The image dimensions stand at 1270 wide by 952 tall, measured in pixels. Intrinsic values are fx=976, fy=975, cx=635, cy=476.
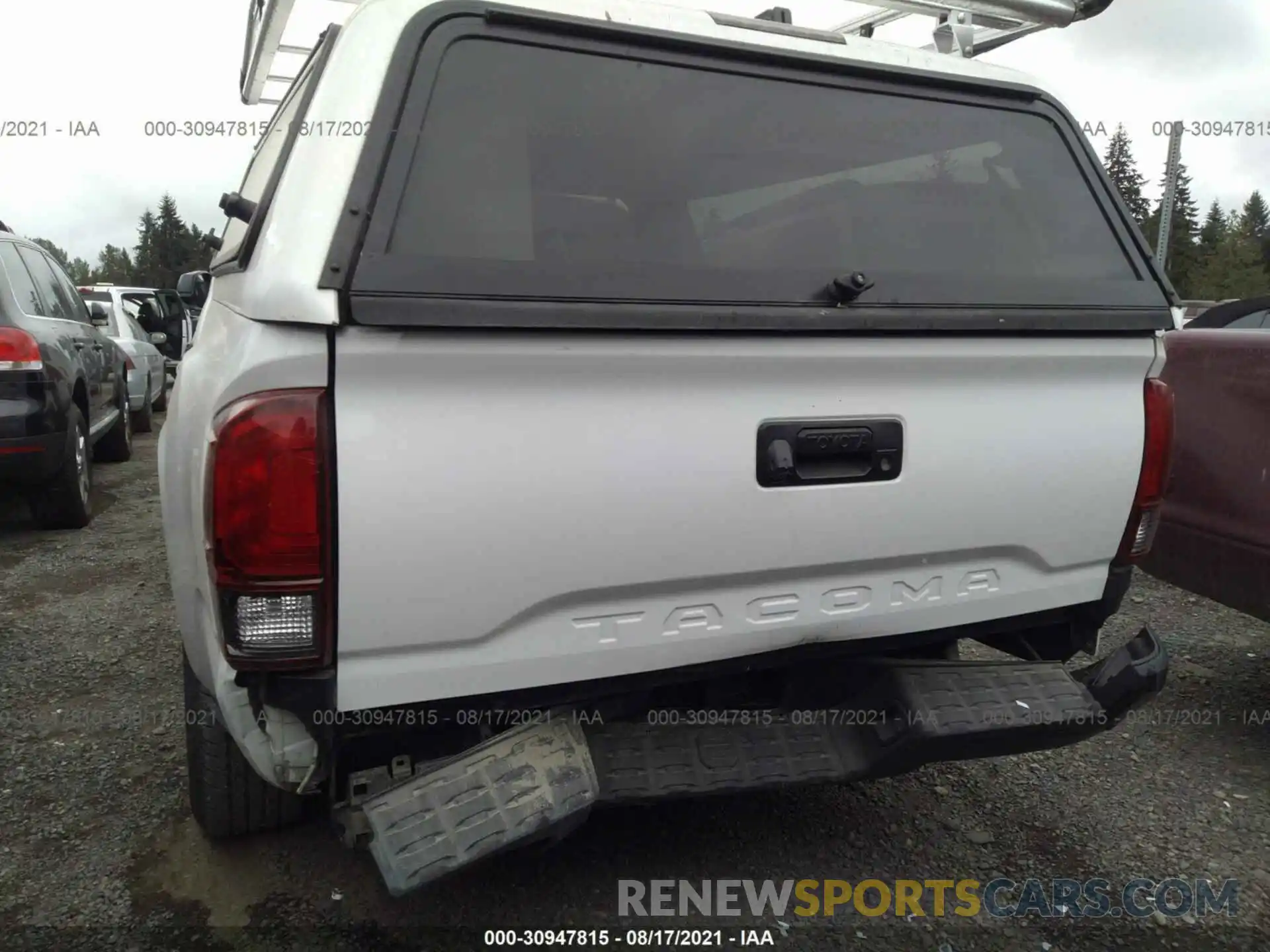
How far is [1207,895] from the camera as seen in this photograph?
2488 millimetres

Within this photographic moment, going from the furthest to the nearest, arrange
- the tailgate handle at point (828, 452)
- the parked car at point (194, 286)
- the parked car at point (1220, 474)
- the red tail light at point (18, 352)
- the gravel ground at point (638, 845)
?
the red tail light at point (18, 352) < the parked car at point (194, 286) < the parked car at point (1220, 474) < the gravel ground at point (638, 845) < the tailgate handle at point (828, 452)

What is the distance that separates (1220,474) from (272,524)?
3058 millimetres

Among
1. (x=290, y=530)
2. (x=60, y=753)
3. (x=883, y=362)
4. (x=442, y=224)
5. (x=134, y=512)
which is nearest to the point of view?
(x=290, y=530)

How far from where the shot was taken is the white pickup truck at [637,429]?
65.7 inches

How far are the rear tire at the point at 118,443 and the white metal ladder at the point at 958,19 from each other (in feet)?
19.3

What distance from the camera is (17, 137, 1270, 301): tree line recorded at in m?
57.0

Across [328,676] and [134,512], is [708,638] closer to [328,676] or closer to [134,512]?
[328,676]

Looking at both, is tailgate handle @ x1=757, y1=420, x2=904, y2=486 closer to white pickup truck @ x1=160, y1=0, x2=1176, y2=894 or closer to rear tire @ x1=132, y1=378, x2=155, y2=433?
white pickup truck @ x1=160, y1=0, x2=1176, y2=894

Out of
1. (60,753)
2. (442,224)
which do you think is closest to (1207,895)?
(442,224)

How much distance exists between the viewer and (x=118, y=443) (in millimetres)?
8383

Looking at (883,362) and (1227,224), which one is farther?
(1227,224)

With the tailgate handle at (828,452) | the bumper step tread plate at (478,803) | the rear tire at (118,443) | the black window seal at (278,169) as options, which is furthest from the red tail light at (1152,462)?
the rear tire at (118,443)

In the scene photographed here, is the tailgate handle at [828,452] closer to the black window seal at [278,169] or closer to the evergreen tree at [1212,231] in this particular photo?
the black window seal at [278,169]

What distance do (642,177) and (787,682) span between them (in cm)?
119
